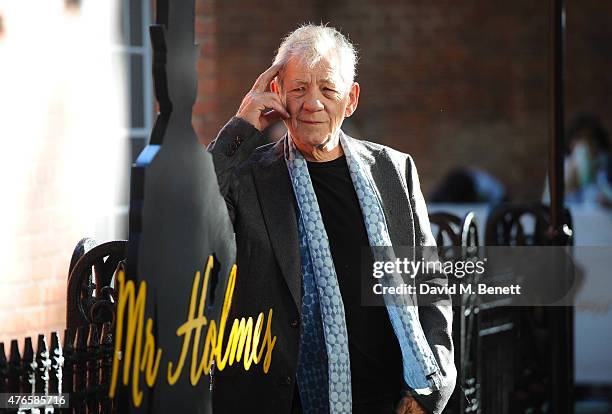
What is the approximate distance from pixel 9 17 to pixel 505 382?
113 inches

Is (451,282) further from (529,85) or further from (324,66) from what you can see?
(529,85)

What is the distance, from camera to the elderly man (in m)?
3.26

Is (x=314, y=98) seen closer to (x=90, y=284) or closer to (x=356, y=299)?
(x=356, y=299)

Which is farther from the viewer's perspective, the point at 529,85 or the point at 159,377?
the point at 529,85

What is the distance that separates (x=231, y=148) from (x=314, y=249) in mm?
364

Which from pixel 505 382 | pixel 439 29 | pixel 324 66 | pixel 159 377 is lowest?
pixel 505 382

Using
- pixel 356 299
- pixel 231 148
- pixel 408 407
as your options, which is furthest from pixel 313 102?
pixel 408 407

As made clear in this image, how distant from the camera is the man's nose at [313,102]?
3.29 metres

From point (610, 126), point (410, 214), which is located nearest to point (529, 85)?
point (610, 126)

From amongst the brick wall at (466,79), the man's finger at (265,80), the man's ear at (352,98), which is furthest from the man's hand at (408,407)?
the brick wall at (466,79)

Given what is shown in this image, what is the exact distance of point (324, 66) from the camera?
10.8ft

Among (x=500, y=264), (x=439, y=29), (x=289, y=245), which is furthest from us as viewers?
(x=439, y=29)

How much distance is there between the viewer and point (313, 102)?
3285 millimetres

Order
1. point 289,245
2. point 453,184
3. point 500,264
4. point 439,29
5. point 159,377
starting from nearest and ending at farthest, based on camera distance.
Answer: point 159,377 → point 289,245 → point 500,264 → point 453,184 → point 439,29
